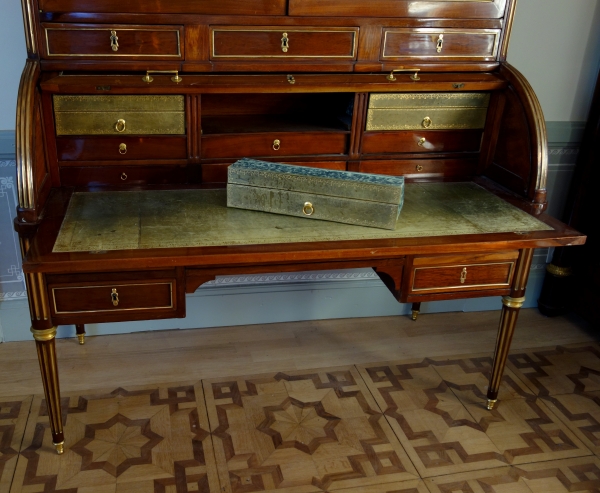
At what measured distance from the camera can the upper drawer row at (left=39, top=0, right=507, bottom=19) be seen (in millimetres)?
1732

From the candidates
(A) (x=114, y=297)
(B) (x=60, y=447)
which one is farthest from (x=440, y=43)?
(B) (x=60, y=447)

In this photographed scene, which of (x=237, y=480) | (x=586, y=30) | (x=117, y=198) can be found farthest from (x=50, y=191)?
(x=586, y=30)

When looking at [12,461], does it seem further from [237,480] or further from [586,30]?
[586,30]

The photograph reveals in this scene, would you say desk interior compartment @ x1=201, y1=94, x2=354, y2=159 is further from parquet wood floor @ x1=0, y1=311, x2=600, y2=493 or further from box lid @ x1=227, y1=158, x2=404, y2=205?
parquet wood floor @ x1=0, y1=311, x2=600, y2=493

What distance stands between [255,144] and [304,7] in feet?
1.42

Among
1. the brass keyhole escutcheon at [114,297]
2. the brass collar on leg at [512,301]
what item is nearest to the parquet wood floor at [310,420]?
the brass collar on leg at [512,301]

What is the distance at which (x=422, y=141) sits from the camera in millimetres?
2090

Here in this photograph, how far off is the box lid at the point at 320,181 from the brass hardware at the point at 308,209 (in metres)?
0.04

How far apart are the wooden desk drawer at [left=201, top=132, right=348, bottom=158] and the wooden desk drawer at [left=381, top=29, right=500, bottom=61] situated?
0.31m

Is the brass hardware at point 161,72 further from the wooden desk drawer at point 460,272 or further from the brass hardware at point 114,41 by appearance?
the wooden desk drawer at point 460,272

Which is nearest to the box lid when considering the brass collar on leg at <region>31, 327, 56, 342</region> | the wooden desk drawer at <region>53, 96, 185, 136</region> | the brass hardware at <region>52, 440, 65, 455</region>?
the wooden desk drawer at <region>53, 96, 185, 136</region>

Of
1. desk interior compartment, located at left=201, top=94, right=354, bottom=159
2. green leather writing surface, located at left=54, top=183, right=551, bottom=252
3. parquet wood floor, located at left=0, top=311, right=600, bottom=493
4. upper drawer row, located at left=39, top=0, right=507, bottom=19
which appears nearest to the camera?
green leather writing surface, located at left=54, top=183, right=551, bottom=252

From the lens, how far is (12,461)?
1.86 metres

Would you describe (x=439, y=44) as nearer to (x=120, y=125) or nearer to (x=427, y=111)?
(x=427, y=111)
